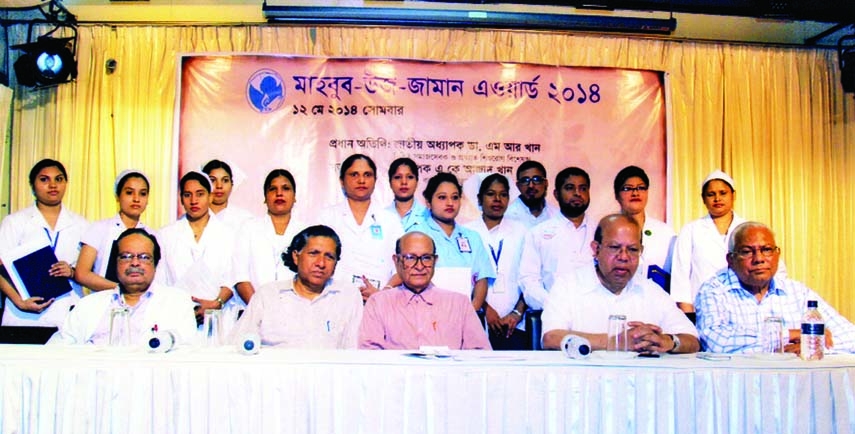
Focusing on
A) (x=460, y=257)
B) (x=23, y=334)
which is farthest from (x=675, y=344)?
(x=23, y=334)

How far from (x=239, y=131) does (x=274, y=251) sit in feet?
3.08

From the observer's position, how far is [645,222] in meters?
5.40

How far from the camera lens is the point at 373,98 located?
5484 millimetres

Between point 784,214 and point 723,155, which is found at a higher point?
point 723,155

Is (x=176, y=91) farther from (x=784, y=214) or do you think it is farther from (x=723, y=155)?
(x=784, y=214)

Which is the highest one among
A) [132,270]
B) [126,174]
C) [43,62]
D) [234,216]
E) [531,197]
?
[43,62]

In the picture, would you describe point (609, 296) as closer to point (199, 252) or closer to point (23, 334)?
point (199, 252)

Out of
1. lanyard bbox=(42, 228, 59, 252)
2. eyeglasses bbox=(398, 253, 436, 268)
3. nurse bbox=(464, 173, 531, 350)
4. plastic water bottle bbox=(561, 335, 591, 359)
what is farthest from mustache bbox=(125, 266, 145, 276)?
nurse bbox=(464, 173, 531, 350)

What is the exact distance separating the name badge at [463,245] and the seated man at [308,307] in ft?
4.31

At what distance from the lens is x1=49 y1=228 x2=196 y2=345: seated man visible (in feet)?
11.9

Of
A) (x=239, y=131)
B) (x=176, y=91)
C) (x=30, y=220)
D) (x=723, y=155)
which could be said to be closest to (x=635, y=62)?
(x=723, y=155)

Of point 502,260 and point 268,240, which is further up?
point 268,240

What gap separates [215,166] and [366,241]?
3.68 ft

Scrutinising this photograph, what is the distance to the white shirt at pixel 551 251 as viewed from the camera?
5203 millimetres
